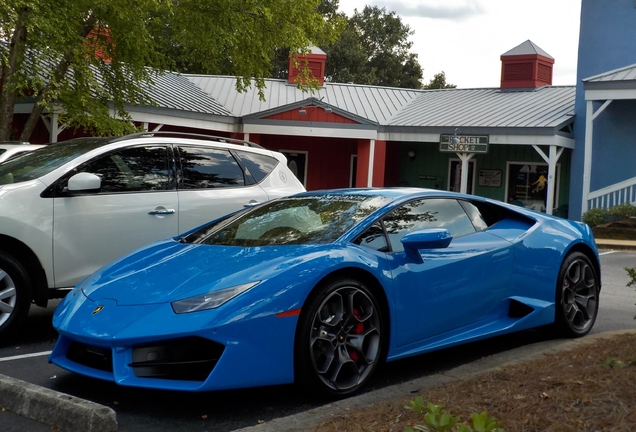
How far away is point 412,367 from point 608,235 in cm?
1591

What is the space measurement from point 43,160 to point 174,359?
315cm

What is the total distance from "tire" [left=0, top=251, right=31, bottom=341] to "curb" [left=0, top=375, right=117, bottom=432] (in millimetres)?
1535

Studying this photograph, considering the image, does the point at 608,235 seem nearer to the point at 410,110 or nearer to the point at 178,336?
the point at 410,110

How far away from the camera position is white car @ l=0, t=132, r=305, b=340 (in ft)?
19.2

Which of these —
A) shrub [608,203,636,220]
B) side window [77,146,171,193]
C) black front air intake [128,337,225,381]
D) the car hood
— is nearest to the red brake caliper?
the car hood

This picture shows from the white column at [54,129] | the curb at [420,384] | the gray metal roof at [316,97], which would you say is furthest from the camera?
the gray metal roof at [316,97]

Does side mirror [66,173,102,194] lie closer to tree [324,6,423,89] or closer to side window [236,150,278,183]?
side window [236,150,278,183]

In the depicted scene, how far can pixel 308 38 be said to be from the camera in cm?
1712

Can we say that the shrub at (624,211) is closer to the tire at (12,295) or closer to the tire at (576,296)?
the tire at (576,296)

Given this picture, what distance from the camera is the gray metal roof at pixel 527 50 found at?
27328mm

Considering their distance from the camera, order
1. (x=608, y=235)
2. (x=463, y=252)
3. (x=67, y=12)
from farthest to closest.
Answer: (x=608, y=235)
(x=67, y=12)
(x=463, y=252)

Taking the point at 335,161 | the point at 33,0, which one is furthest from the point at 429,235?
the point at 335,161

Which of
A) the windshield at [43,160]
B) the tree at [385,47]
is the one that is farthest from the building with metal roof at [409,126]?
the tree at [385,47]

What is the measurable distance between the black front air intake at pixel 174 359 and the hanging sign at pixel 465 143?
19235mm
